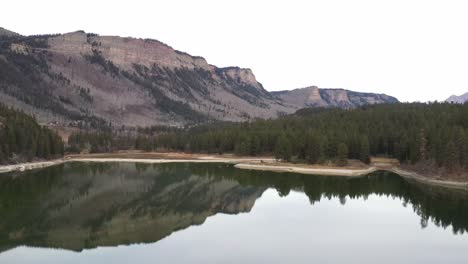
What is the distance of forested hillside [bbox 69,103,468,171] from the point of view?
9738 centimetres

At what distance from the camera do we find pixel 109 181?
316 feet

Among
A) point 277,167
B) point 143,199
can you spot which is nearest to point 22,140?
point 143,199

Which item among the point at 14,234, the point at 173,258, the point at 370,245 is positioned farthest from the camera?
the point at 14,234

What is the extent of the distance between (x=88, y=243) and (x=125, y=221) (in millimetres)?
11071

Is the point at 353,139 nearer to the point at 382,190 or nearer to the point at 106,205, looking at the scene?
the point at 382,190

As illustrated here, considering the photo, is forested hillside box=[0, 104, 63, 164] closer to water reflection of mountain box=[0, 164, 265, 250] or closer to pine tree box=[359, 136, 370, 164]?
water reflection of mountain box=[0, 164, 265, 250]

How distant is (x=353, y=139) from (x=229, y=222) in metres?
76.6

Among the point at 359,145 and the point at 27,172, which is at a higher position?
the point at 359,145

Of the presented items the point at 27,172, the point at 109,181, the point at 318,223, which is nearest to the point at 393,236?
the point at 318,223

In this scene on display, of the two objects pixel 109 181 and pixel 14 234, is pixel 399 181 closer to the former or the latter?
pixel 109 181

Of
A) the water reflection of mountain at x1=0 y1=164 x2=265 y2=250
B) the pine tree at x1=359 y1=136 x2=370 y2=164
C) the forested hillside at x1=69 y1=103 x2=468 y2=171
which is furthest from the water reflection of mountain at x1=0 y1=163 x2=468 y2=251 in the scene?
the pine tree at x1=359 y1=136 x2=370 y2=164

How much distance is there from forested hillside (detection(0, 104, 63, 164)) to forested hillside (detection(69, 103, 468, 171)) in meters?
51.3

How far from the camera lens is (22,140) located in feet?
402

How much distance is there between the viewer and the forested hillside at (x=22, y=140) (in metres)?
116
